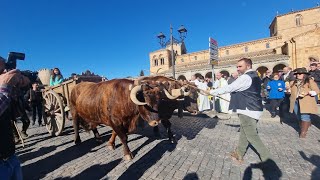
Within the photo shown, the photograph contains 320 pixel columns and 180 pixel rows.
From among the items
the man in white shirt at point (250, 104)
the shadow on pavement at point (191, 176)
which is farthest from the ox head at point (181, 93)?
the shadow on pavement at point (191, 176)

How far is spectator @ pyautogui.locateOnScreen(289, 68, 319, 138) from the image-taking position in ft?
20.1

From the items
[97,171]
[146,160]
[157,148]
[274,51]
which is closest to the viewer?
[97,171]

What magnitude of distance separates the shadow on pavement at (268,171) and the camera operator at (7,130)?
131 inches

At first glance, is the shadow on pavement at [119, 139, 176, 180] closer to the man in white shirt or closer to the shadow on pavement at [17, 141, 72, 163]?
the man in white shirt

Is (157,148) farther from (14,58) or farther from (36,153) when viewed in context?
(14,58)

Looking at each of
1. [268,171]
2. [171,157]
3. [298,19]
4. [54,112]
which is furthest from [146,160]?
[298,19]

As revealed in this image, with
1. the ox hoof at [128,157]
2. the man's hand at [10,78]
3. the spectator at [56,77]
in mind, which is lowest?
the ox hoof at [128,157]

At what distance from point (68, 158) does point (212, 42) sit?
8.25 meters

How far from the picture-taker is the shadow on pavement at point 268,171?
12.4ft

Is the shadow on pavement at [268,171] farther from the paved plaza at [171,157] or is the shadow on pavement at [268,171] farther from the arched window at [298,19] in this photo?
the arched window at [298,19]

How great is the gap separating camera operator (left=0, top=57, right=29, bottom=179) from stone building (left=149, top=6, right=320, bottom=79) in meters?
35.4

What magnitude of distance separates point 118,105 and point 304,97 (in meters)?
5.15

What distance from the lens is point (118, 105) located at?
4.85 meters

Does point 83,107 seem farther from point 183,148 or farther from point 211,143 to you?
point 211,143
